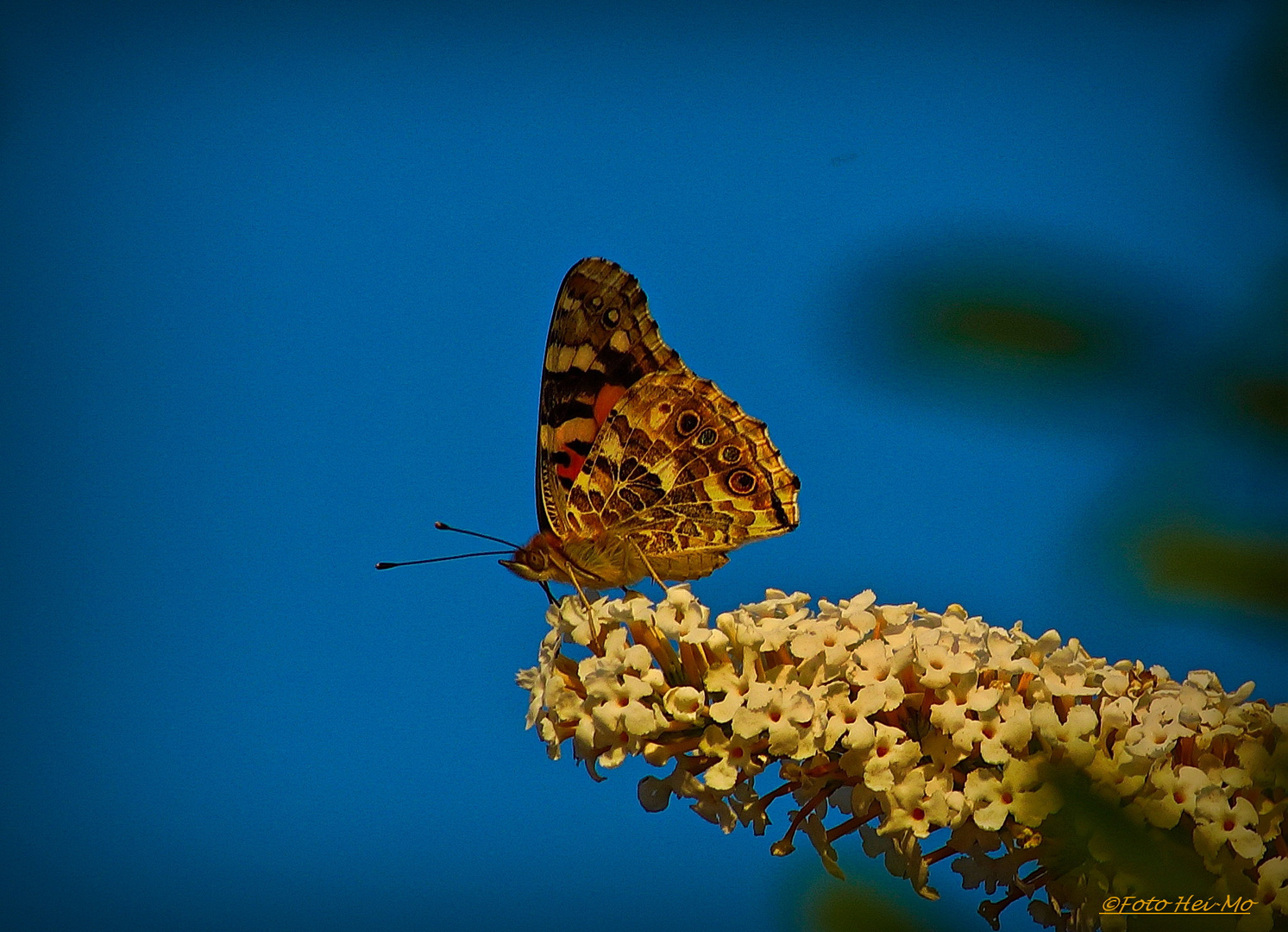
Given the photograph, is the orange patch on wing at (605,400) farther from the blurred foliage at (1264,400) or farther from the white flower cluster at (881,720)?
the blurred foliage at (1264,400)

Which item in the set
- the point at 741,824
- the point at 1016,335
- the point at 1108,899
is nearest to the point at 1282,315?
the point at 1016,335

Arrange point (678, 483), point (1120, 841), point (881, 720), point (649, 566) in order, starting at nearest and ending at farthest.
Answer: point (1120, 841), point (881, 720), point (649, 566), point (678, 483)

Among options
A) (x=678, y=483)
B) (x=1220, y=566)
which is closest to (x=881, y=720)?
(x=678, y=483)

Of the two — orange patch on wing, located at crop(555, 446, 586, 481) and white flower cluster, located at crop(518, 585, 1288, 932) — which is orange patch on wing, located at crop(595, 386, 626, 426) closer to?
orange patch on wing, located at crop(555, 446, 586, 481)

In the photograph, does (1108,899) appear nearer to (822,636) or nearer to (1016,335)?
(1016,335)

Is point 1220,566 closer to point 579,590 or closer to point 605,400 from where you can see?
point 579,590

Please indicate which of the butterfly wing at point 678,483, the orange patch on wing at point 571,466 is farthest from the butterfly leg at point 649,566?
the orange patch on wing at point 571,466

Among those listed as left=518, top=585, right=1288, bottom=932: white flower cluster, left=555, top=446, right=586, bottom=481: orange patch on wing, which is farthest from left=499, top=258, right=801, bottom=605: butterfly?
left=518, top=585, right=1288, bottom=932: white flower cluster
